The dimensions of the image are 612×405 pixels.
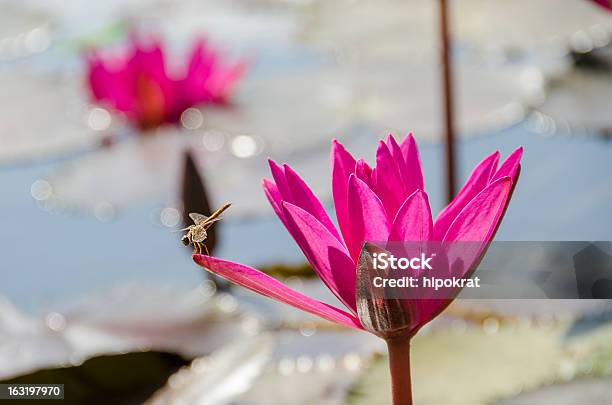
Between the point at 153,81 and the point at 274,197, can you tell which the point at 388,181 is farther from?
the point at 153,81

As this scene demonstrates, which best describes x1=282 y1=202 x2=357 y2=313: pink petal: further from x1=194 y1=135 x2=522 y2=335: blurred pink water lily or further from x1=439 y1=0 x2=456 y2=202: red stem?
x1=439 y1=0 x2=456 y2=202: red stem

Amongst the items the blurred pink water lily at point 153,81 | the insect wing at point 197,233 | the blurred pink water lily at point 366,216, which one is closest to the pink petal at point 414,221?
the blurred pink water lily at point 366,216

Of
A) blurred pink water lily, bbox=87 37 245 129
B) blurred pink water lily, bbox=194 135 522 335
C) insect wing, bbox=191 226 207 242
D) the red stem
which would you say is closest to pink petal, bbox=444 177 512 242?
blurred pink water lily, bbox=194 135 522 335

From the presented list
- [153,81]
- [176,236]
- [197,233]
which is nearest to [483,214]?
[197,233]

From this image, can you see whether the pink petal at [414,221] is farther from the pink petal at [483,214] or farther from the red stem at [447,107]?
the red stem at [447,107]

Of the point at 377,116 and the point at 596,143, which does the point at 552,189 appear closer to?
the point at 596,143

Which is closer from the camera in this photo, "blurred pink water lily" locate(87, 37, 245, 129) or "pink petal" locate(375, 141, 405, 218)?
"pink petal" locate(375, 141, 405, 218)
